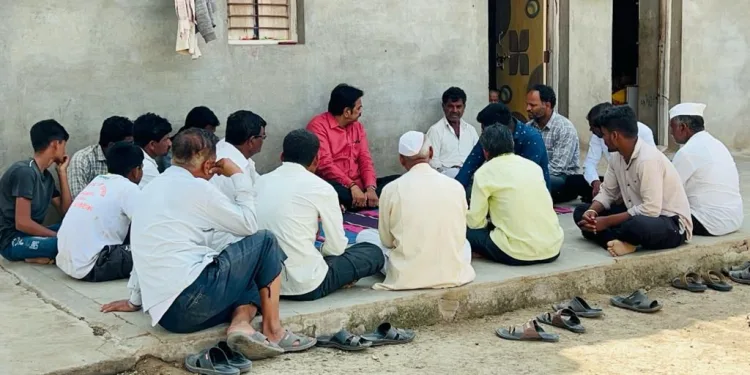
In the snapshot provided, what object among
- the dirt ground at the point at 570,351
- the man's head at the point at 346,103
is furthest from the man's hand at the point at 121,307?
the man's head at the point at 346,103

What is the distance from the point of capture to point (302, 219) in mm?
5113

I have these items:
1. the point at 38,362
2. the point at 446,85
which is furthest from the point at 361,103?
the point at 38,362

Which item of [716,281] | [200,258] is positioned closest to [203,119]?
[200,258]

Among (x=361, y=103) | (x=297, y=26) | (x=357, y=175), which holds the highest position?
(x=297, y=26)

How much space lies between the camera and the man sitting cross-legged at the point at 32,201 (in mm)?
6211

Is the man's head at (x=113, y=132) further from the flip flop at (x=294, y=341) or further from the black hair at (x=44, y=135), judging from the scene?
the flip flop at (x=294, y=341)

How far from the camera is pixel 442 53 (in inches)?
376

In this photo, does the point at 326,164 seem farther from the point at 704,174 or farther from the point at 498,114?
the point at 704,174

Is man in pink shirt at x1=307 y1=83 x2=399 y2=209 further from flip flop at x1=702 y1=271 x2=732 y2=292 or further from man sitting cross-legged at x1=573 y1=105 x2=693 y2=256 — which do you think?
flip flop at x1=702 y1=271 x2=732 y2=292

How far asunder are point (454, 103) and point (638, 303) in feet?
12.5

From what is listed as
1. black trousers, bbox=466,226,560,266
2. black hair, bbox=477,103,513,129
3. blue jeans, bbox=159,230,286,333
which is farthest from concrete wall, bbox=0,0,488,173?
blue jeans, bbox=159,230,286,333

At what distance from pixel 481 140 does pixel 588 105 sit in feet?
18.2

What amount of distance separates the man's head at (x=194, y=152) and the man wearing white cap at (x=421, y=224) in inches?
48.6

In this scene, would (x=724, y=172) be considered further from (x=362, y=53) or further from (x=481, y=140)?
(x=362, y=53)
